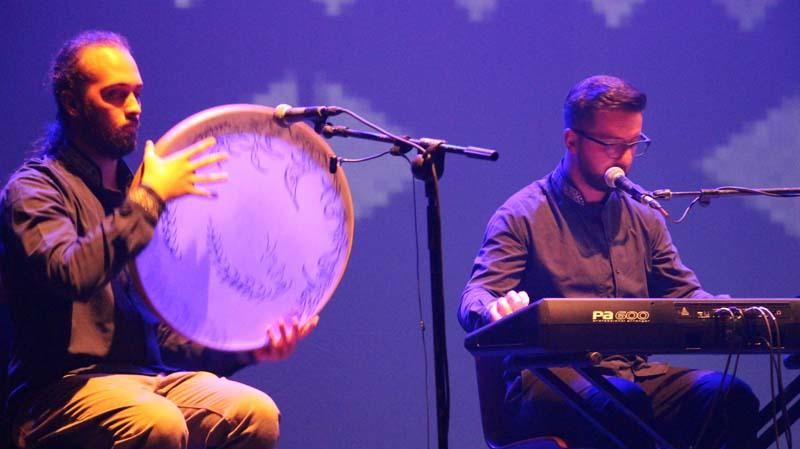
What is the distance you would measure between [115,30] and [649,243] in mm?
2055

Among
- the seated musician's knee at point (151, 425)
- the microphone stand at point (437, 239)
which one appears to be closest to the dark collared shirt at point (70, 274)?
the seated musician's knee at point (151, 425)

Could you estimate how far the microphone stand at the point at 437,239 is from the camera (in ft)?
6.42

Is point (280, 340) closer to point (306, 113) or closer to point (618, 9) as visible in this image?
point (306, 113)

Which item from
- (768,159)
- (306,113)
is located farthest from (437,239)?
(768,159)

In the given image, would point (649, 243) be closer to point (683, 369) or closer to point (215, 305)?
point (683, 369)

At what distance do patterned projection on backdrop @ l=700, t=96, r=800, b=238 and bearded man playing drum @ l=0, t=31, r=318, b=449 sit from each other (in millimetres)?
2258

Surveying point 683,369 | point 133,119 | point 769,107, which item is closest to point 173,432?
point 133,119

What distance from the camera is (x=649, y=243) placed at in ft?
9.85

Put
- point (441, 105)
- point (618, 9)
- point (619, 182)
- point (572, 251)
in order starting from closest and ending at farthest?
point (619, 182)
point (572, 251)
point (441, 105)
point (618, 9)

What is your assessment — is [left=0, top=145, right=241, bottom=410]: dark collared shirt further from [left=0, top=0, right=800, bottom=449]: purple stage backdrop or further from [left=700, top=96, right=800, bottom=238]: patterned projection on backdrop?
[left=700, top=96, right=800, bottom=238]: patterned projection on backdrop

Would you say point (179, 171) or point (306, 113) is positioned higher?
point (306, 113)

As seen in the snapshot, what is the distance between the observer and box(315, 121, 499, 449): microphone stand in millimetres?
1957

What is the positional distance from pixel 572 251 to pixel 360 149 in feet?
3.44

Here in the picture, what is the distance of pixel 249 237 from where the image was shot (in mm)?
2172
